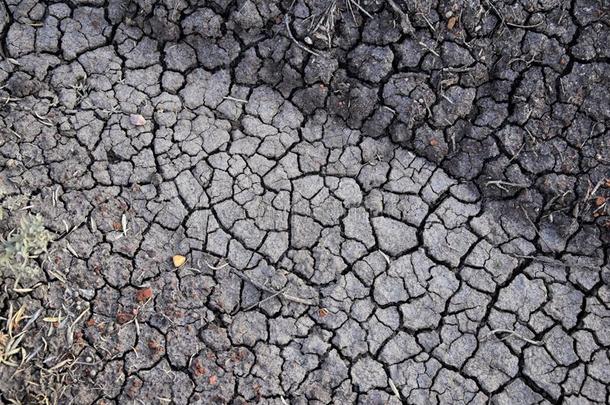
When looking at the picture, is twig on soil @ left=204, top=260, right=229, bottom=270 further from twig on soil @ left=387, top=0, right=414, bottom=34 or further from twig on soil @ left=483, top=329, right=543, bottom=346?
twig on soil @ left=387, top=0, right=414, bottom=34

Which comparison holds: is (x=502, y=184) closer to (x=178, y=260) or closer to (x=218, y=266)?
(x=218, y=266)

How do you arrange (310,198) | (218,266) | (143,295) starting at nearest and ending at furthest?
(143,295), (218,266), (310,198)

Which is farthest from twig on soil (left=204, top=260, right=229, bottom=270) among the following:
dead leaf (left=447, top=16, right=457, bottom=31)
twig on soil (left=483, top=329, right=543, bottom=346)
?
dead leaf (left=447, top=16, right=457, bottom=31)

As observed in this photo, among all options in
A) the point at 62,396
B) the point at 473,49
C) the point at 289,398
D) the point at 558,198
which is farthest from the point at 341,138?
the point at 62,396

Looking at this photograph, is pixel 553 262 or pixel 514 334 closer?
pixel 514 334

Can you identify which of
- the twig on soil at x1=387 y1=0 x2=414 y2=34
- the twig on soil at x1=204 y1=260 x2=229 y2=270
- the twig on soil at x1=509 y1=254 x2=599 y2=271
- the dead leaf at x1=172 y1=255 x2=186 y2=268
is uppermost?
the twig on soil at x1=387 y1=0 x2=414 y2=34

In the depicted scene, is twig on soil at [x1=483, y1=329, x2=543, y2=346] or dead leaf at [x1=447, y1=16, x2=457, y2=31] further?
dead leaf at [x1=447, y1=16, x2=457, y2=31]

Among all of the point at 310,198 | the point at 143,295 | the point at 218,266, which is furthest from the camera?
the point at 310,198

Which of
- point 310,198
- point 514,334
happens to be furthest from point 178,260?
point 514,334
